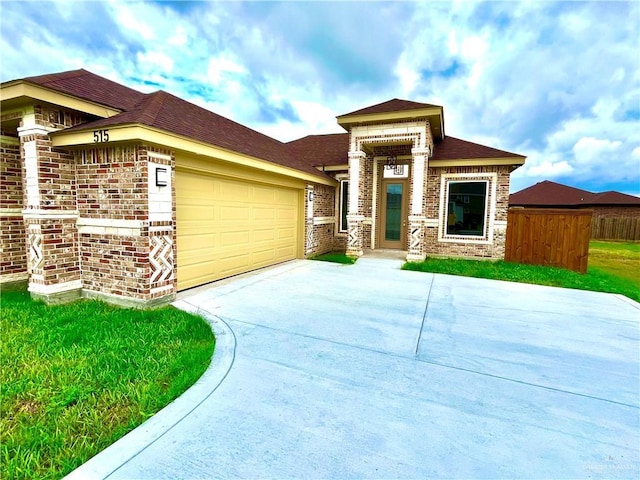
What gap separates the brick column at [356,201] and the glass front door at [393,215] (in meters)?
1.76

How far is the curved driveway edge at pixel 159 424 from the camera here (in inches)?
72.4

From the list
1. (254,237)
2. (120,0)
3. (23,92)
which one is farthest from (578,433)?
(120,0)

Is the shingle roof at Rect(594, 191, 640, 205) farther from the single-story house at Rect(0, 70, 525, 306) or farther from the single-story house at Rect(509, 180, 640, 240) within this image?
the single-story house at Rect(0, 70, 525, 306)

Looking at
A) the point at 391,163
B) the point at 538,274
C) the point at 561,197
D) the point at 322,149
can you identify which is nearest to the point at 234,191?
the point at 391,163

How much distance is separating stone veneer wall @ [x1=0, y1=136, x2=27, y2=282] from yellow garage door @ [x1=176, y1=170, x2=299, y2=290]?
3.21m

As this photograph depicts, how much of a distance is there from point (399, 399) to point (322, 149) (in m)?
12.3

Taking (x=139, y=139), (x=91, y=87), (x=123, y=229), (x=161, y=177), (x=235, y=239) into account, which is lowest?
(x=235, y=239)

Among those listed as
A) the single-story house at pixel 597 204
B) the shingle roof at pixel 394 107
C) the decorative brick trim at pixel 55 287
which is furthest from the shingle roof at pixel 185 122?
the single-story house at pixel 597 204

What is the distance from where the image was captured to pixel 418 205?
9.13m

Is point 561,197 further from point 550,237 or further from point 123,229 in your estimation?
point 123,229

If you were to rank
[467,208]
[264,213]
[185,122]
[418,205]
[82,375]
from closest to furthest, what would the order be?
[82,375], [185,122], [264,213], [418,205], [467,208]

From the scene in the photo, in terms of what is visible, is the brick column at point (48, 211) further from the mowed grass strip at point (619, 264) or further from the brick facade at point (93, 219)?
the mowed grass strip at point (619, 264)

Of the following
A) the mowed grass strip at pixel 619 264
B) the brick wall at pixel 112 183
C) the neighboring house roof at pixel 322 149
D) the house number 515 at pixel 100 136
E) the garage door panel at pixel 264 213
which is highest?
the neighboring house roof at pixel 322 149

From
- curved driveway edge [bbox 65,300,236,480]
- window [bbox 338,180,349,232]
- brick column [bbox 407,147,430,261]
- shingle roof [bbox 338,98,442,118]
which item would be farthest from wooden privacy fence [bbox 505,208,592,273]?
curved driveway edge [bbox 65,300,236,480]
